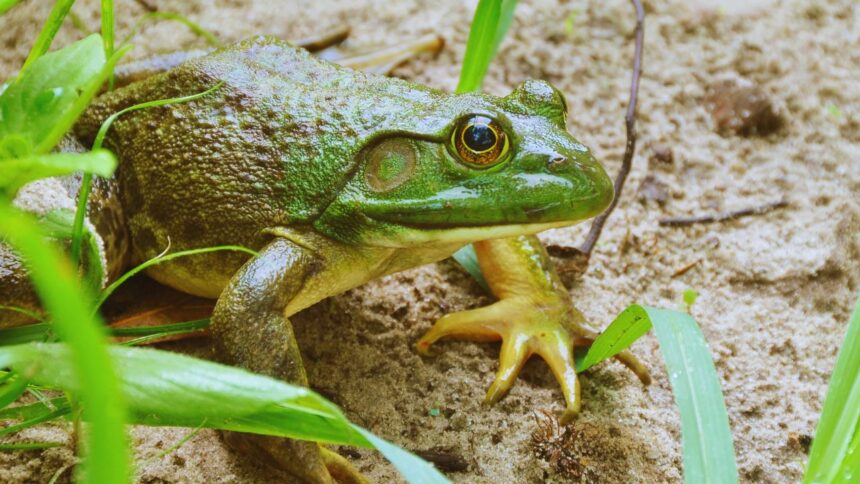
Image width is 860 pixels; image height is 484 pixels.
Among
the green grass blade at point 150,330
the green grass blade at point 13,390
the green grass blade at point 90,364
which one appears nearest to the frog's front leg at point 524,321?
the green grass blade at point 150,330

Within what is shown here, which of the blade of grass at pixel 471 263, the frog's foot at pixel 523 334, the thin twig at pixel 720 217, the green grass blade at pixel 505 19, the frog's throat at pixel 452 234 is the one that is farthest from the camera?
the thin twig at pixel 720 217

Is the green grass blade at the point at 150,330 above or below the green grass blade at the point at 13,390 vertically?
above

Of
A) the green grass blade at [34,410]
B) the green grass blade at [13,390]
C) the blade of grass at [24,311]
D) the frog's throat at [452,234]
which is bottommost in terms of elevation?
the green grass blade at [34,410]

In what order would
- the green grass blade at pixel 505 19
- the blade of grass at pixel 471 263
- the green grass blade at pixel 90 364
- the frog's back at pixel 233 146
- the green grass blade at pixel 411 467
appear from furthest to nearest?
1. the green grass blade at pixel 505 19
2. the blade of grass at pixel 471 263
3. the frog's back at pixel 233 146
4. the green grass blade at pixel 411 467
5. the green grass blade at pixel 90 364

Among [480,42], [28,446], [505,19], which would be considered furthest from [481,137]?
[28,446]

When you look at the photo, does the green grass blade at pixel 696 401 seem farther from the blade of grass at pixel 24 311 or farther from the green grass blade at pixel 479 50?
the blade of grass at pixel 24 311

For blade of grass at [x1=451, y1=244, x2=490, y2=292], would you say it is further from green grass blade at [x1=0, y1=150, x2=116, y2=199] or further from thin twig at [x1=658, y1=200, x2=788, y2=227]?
green grass blade at [x1=0, y1=150, x2=116, y2=199]

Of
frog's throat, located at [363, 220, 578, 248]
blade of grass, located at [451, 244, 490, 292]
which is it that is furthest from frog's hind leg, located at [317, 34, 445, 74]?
frog's throat, located at [363, 220, 578, 248]

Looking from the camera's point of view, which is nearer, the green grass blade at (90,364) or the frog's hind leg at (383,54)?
the green grass blade at (90,364)
